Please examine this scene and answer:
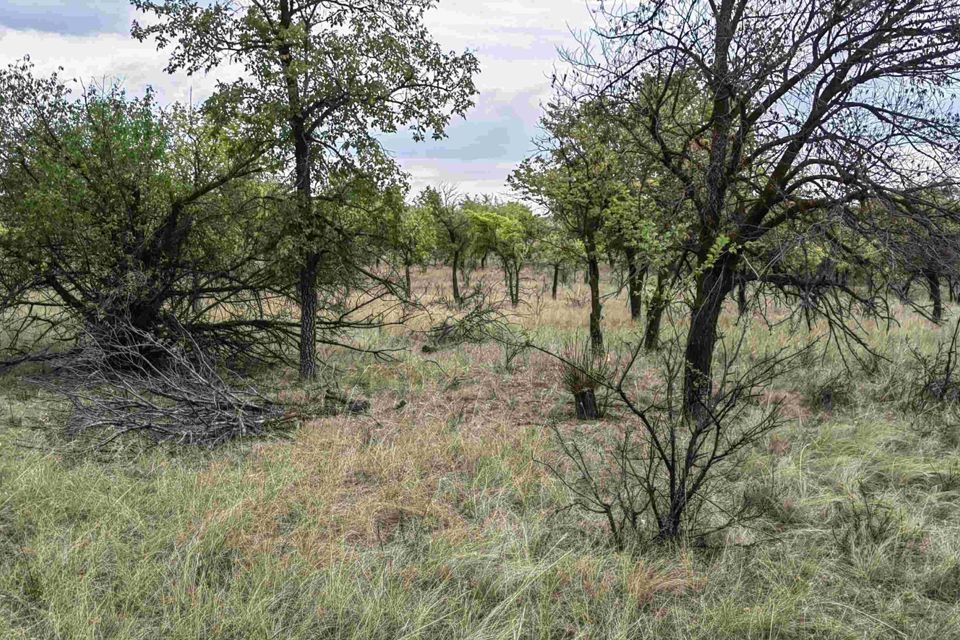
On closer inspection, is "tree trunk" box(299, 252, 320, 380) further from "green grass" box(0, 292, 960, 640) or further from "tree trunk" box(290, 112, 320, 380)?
"green grass" box(0, 292, 960, 640)

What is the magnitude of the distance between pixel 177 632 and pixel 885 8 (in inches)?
319

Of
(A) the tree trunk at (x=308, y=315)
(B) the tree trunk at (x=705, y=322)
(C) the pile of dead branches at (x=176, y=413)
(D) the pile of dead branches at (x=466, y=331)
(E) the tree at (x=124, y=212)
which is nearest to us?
(C) the pile of dead branches at (x=176, y=413)

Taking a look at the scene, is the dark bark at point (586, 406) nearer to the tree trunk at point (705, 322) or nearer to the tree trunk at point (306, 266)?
the tree trunk at point (705, 322)

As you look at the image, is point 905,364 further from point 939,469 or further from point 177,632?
point 177,632

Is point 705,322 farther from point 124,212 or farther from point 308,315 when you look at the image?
point 124,212

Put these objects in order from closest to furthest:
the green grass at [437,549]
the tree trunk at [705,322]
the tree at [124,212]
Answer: the green grass at [437,549] < the tree trunk at [705,322] < the tree at [124,212]

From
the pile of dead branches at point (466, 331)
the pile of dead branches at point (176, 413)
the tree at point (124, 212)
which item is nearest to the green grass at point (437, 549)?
the pile of dead branches at point (176, 413)

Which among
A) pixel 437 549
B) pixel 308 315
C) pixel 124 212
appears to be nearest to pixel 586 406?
pixel 437 549

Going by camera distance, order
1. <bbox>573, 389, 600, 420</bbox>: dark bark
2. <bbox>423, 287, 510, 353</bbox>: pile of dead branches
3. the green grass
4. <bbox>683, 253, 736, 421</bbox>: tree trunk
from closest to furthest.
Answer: the green grass < <bbox>683, 253, 736, 421</bbox>: tree trunk < <bbox>573, 389, 600, 420</bbox>: dark bark < <bbox>423, 287, 510, 353</bbox>: pile of dead branches

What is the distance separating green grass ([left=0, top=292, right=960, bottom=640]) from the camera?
3316mm

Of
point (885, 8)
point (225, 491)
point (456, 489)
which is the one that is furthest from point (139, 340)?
point (885, 8)

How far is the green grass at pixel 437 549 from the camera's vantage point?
10.9 feet

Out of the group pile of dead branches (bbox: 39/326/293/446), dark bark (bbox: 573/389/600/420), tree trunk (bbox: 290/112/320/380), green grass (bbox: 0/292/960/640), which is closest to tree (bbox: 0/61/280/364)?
tree trunk (bbox: 290/112/320/380)

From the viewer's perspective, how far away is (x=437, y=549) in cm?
399
